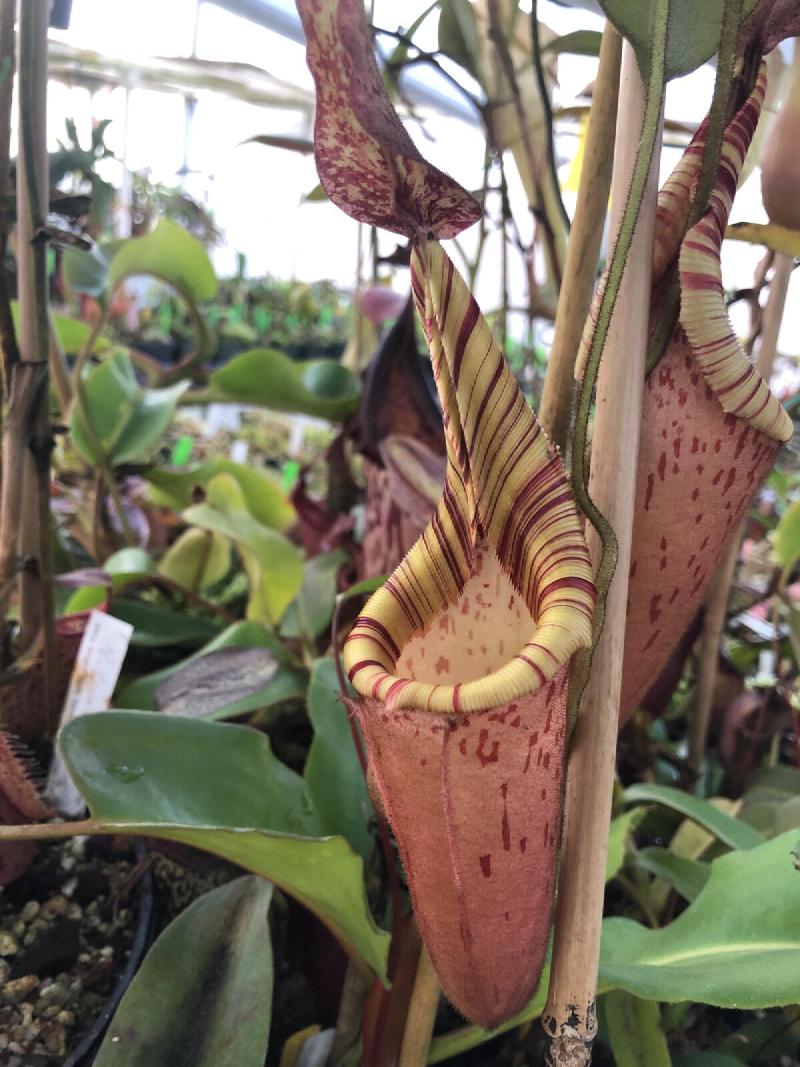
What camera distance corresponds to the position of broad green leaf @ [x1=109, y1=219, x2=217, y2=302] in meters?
1.05

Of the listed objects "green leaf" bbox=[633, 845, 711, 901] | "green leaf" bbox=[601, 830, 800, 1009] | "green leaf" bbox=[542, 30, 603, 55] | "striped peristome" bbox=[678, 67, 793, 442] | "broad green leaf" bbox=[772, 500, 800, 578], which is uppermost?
"green leaf" bbox=[542, 30, 603, 55]

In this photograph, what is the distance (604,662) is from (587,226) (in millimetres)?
240

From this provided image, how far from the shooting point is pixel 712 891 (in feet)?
1.69

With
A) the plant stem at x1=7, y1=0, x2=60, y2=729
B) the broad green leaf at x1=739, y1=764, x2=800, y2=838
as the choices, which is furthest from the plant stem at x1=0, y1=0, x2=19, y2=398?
the broad green leaf at x1=739, y1=764, x2=800, y2=838

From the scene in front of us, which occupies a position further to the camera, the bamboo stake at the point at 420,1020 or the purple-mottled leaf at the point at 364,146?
the bamboo stake at the point at 420,1020

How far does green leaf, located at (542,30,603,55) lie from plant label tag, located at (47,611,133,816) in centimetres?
63

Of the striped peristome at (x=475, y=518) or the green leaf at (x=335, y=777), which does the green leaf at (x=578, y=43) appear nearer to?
the striped peristome at (x=475, y=518)

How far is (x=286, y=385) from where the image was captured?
1.15 m

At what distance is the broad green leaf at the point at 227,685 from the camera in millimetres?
675

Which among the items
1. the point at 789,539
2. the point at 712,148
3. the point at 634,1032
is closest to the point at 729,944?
the point at 634,1032

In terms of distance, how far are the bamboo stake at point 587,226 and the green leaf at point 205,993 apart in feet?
1.33

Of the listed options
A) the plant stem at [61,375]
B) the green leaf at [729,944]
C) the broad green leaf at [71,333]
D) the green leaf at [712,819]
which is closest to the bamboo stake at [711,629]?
the green leaf at [712,819]

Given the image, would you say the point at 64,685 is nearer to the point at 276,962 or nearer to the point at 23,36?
the point at 276,962

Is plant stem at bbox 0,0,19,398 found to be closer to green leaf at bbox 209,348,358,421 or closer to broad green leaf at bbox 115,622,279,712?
broad green leaf at bbox 115,622,279,712
